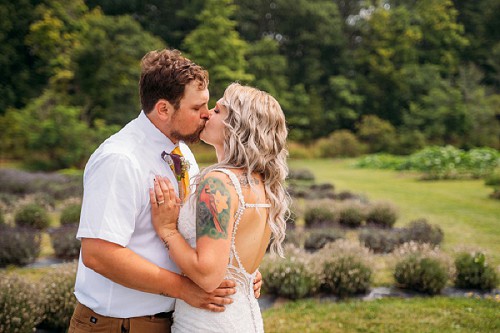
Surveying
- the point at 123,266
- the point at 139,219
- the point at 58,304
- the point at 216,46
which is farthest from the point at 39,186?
the point at 216,46

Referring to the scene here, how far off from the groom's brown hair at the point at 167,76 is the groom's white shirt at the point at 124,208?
0.47 feet

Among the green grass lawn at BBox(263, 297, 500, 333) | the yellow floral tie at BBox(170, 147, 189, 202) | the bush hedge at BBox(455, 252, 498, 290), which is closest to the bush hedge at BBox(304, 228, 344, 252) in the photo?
the bush hedge at BBox(455, 252, 498, 290)

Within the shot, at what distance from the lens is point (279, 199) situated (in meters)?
2.49

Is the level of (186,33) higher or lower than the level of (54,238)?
higher

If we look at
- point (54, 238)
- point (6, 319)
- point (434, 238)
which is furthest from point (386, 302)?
point (54, 238)

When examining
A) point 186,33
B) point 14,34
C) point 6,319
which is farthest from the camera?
point 186,33

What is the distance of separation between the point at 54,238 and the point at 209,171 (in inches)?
285

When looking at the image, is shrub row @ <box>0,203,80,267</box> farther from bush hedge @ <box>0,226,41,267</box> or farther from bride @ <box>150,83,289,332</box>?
bride @ <box>150,83,289,332</box>

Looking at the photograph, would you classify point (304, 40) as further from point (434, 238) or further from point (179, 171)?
point (179, 171)

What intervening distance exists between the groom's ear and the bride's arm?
1.03 ft

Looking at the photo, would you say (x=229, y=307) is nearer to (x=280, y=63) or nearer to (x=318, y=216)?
(x=318, y=216)

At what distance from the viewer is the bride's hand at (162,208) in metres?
2.23

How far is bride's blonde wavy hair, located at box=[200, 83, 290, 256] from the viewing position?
92.1 inches

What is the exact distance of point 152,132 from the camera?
2.42 meters
